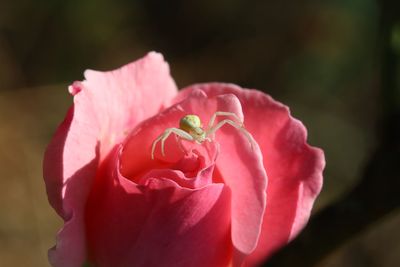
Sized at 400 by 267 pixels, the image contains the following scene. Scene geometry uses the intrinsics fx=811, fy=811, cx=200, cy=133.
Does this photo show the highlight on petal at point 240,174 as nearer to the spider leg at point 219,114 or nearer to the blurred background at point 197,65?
the spider leg at point 219,114

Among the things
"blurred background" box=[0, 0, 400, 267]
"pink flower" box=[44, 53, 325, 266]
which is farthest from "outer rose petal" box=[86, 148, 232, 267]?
"blurred background" box=[0, 0, 400, 267]

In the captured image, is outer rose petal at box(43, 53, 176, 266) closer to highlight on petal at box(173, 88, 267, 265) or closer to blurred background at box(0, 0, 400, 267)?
highlight on petal at box(173, 88, 267, 265)

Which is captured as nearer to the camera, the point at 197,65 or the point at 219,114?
the point at 219,114

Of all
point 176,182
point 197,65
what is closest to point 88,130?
point 176,182

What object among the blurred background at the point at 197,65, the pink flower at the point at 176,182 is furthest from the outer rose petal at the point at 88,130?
the blurred background at the point at 197,65

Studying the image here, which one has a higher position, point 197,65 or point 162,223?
point 162,223

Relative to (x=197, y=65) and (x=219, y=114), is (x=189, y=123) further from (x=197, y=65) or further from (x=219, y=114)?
(x=197, y=65)

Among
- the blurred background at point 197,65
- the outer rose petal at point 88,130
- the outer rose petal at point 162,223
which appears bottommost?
the blurred background at point 197,65

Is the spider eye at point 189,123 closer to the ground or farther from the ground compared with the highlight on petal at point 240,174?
farther from the ground
